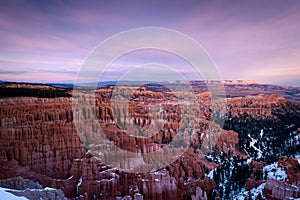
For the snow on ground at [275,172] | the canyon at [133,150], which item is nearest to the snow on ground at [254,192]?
the canyon at [133,150]

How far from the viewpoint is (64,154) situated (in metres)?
14.0

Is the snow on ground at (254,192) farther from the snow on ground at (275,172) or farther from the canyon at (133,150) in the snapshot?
the snow on ground at (275,172)

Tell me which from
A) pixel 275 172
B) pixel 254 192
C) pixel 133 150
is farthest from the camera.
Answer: pixel 133 150

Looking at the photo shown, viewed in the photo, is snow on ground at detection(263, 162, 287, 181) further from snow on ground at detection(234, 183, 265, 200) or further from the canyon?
snow on ground at detection(234, 183, 265, 200)

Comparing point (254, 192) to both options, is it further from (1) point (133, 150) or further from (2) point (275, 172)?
(1) point (133, 150)

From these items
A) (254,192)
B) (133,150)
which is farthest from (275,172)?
(133,150)

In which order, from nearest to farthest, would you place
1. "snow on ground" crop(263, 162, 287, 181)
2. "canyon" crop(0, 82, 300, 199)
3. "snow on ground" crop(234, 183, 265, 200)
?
1. "canyon" crop(0, 82, 300, 199)
2. "snow on ground" crop(234, 183, 265, 200)
3. "snow on ground" crop(263, 162, 287, 181)

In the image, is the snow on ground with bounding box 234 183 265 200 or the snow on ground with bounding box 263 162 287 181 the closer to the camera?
the snow on ground with bounding box 234 183 265 200

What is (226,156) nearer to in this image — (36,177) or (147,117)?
(147,117)

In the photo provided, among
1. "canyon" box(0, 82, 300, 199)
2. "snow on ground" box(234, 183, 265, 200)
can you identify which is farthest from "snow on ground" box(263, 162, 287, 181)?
"snow on ground" box(234, 183, 265, 200)

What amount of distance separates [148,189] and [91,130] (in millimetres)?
8079

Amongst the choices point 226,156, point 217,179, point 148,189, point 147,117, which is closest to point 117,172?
point 148,189

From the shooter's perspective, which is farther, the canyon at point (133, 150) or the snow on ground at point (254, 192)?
the snow on ground at point (254, 192)

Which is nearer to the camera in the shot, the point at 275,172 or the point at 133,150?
the point at 275,172
